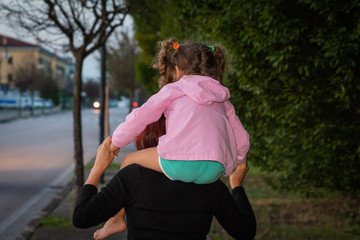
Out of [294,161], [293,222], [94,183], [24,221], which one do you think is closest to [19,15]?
[24,221]

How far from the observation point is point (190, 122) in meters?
1.61

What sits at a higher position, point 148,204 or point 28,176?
point 148,204

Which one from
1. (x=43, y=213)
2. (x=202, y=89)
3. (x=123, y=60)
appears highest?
(x=123, y=60)

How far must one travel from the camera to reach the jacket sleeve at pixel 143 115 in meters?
1.67

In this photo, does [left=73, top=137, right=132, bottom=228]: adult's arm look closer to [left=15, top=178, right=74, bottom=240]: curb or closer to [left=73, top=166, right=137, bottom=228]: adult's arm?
[left=73, top=166, right=137, bottom=228]: adult's arm

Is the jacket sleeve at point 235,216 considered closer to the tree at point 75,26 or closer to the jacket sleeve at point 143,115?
the jacket sleeve at point 143,115

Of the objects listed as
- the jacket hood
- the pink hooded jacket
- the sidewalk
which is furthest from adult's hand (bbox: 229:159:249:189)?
the sidewalk

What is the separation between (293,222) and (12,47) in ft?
264

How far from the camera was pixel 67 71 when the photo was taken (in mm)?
116500

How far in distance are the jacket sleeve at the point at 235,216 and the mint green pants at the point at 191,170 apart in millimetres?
173

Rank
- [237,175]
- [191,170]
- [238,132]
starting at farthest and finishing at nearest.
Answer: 1. [237,175]
2. [238,132]
3. [191,170]

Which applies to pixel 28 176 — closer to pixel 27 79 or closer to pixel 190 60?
pixel 190 60

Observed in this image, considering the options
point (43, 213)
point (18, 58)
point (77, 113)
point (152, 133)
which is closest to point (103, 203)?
point (152, 133)

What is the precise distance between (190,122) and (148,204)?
363 mm
